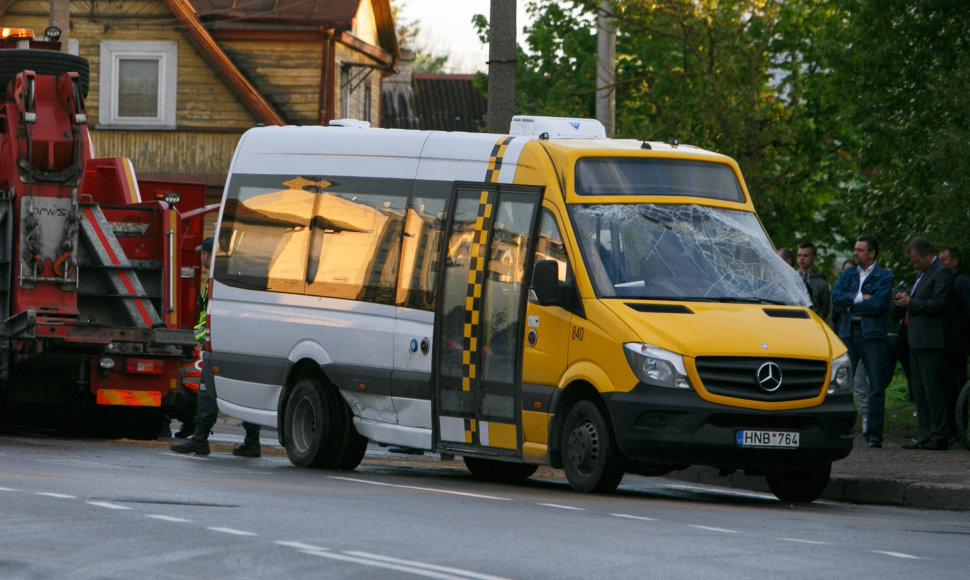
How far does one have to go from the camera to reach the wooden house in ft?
122

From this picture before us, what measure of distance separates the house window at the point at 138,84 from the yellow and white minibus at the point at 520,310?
2206cm

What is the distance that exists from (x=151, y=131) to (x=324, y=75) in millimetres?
3619

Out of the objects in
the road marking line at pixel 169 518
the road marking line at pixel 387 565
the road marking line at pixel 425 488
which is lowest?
the road marking line at pixel 425 488

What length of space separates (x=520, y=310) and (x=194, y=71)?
82.4 ft

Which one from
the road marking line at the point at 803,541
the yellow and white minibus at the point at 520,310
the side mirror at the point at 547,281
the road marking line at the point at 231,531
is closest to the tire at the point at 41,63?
the yellow and white minibus at the point at 520,310

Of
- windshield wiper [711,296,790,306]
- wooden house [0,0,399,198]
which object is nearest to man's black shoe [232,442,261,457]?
windshield wiper [711,296,790,306]

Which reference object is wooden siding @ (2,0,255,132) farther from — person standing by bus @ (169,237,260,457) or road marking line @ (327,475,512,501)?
road marking line @ (327,475,512,501)

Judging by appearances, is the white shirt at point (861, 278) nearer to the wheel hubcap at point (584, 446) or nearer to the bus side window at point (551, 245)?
the bus side window at point (551, 245)

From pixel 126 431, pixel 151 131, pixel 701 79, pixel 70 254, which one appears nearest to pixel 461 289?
pixel 70 254

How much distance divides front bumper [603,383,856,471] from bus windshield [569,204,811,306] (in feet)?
2.82

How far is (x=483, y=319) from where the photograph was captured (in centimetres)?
1371

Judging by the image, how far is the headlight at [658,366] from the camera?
12.4m

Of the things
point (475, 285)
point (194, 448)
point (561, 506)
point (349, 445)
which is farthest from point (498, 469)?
point (561, 506)

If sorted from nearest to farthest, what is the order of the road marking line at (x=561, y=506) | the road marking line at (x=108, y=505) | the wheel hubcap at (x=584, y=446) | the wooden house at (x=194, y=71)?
1. the road marking line at (x=108, y=505)
2. the road marking line at (x=561, y=506)
3. the wheel hubcap at (x=584, y=446)
4. the wooden house at (x=194, y=71)
